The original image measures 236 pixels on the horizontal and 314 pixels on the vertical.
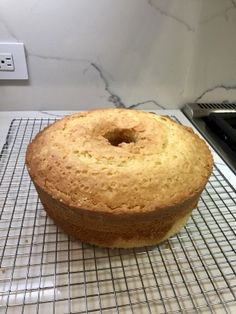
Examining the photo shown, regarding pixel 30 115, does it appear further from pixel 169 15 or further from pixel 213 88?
pixel 213 88

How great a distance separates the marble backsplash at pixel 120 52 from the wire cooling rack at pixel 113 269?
1.75 feet

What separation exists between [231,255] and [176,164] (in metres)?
0.23

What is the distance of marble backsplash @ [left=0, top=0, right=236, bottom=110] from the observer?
1048 millimetres

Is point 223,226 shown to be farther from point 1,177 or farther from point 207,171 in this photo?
point 1,177

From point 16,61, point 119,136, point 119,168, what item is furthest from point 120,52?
point 119,168

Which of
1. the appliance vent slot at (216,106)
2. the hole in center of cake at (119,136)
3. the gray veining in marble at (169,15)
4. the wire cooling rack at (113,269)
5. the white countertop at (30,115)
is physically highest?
the gray veining in marble at (169,15)

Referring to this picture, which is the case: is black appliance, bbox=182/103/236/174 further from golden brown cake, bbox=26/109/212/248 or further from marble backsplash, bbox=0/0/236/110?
golden brown cake, bbox=26/109/212/248

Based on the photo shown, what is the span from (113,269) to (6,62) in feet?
2.69

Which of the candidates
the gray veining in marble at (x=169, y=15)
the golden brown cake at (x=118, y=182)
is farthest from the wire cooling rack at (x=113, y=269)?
the gray veining in marble at (x=169, y=15)

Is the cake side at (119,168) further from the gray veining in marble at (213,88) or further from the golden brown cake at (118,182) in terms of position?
the gray veining in marble at (213,88)

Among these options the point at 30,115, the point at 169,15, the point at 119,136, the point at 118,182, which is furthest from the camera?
the point at 30,115

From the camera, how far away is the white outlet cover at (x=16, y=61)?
1.07m

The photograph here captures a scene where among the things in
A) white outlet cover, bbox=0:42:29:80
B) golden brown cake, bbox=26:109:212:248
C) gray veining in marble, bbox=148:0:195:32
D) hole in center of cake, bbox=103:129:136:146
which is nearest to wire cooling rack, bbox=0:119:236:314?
golden brown cake, bbox=26:109:212:248

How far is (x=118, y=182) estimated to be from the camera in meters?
0.61
